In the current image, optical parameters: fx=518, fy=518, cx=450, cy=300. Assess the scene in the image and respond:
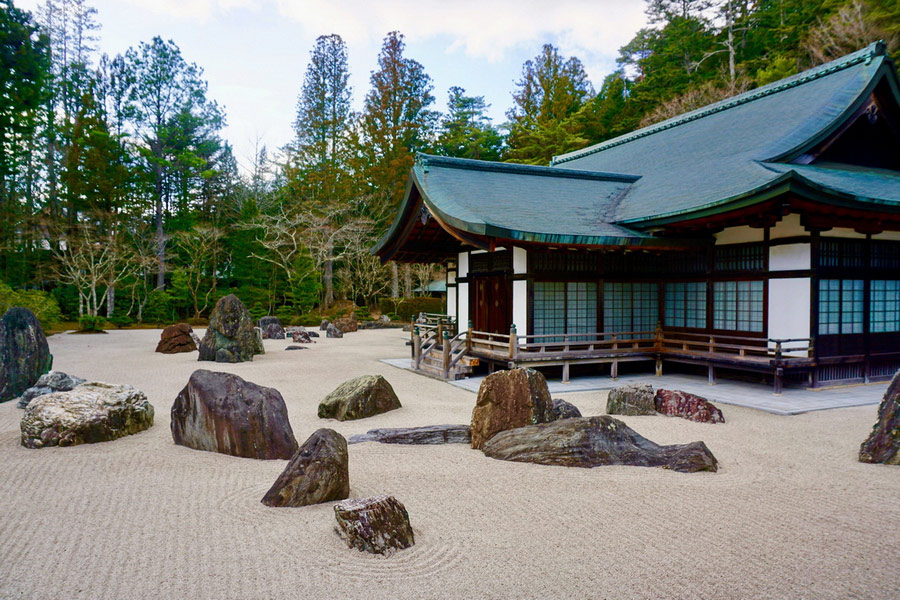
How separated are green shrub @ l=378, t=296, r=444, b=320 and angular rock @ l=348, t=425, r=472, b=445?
2344cm

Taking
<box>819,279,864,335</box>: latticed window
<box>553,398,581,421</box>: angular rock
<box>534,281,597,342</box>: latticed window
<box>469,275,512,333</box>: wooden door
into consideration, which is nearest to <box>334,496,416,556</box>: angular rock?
<box>553,398,581,421</box>: angular rock

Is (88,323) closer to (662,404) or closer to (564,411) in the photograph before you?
(564,411)

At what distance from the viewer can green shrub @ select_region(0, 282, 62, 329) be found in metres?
17.8

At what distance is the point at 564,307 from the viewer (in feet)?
39.8

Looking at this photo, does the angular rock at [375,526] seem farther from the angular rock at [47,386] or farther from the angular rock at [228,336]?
the angular rock at [228,336]

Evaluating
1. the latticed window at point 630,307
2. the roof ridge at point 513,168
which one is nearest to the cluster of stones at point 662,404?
the latticed window at point 630,307

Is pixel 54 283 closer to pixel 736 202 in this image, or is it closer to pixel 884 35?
pixel 736 202

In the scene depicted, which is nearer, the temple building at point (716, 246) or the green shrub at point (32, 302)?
the temple building at point (716, 246)

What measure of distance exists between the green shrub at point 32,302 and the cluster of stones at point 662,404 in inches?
751

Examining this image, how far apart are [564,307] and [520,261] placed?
1513 millimetres

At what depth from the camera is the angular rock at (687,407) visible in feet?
25.2

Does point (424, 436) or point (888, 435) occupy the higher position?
point (888, 435)

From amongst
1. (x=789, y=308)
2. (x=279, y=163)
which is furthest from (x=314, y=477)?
(x=279, y=163)

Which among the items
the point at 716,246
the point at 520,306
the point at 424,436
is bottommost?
the point at 424,436
